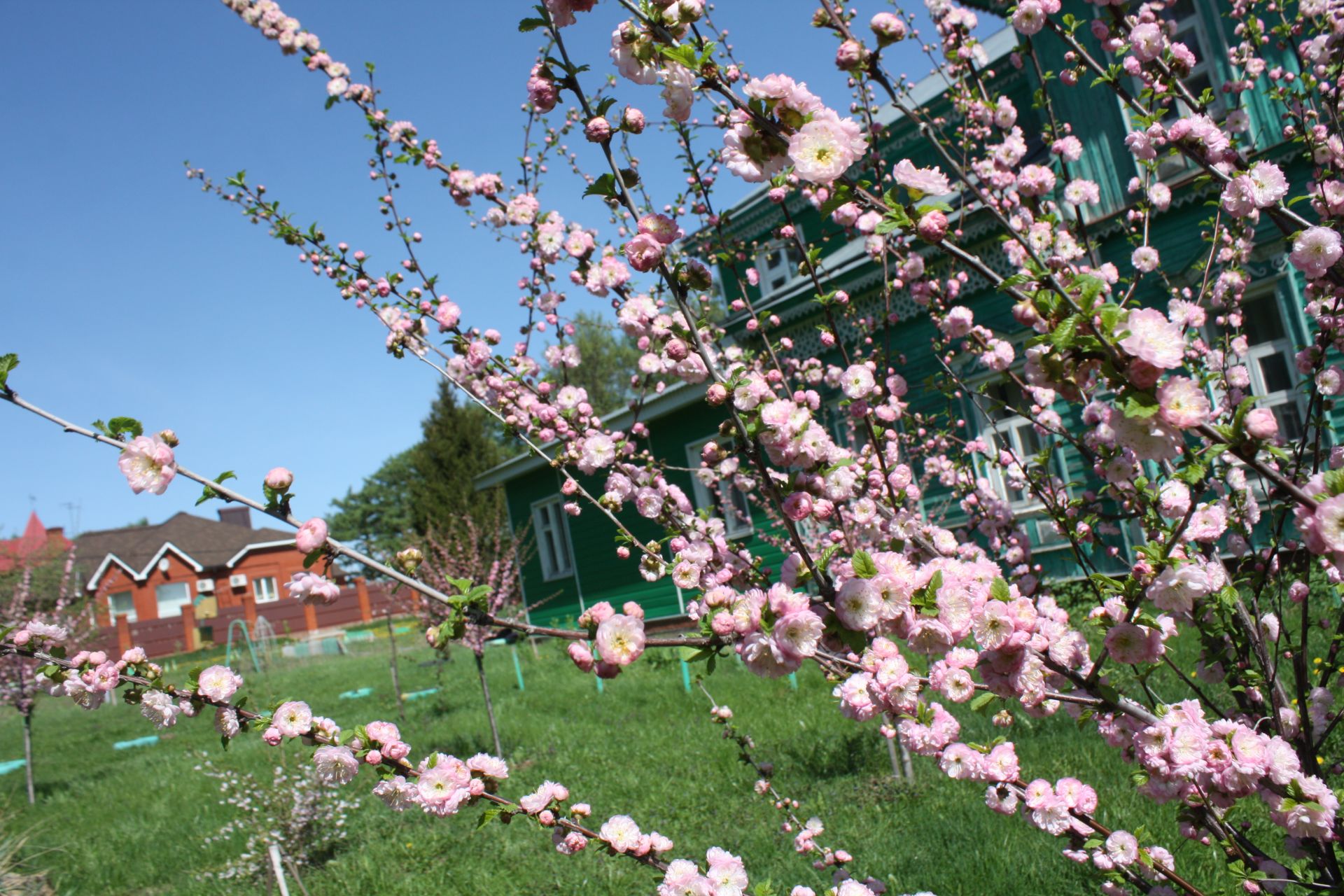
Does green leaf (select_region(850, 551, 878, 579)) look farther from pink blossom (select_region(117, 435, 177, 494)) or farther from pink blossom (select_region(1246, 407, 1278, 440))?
pink blossom (select_region(117, 435, 177, 494))

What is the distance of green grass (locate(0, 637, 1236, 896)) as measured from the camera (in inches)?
143

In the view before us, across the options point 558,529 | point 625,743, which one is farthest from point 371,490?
point 625,743

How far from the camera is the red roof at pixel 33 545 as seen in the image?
18234 millimetres

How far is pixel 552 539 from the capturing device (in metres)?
16.0

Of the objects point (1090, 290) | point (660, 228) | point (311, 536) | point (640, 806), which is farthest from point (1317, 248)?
point (640, 806)

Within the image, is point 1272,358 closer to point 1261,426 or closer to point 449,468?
point 1261,426

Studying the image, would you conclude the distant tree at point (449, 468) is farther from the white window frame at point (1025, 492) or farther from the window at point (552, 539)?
the white window frame at point (1025, 492)

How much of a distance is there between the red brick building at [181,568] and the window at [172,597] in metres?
0.03

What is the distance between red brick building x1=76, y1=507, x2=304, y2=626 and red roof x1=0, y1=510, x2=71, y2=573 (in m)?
1.55

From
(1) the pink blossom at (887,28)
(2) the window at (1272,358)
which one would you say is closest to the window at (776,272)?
(2) the window at (1272,358)

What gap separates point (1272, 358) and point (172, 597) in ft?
135

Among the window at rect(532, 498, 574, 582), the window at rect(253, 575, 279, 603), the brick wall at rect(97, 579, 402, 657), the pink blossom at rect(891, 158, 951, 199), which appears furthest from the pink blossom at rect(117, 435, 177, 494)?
the window at rect(253, 575, 279, 603)

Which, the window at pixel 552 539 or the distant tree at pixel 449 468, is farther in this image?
the distant tree at pixel 449 468

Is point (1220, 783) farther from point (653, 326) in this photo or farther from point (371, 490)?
point (371, 490)
